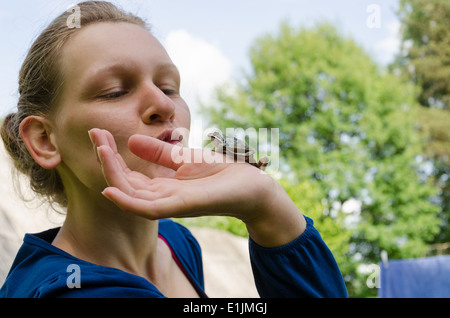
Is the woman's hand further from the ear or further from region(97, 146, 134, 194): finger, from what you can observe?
the ear

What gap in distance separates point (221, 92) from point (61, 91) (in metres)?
10.6

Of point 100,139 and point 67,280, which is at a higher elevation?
point 100,139

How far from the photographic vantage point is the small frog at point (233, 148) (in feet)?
2.73

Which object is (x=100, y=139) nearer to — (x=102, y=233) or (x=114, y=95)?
(x=114, y=95)

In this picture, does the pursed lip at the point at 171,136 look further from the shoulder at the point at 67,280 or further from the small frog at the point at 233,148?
the shoulder at the point at 67,280

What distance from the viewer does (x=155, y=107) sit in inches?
35.2

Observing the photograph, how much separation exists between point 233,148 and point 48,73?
519 millimetres

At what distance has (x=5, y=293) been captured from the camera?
1016 mm

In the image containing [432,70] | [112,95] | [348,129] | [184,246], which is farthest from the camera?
[432,70]

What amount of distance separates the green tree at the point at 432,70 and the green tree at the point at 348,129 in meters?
0.99

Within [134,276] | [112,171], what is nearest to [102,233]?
[134,276]

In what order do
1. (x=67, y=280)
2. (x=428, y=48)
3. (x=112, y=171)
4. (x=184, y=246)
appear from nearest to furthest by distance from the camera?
1. (x=112, y=171)
2. (x=67, y=280)
3. (x=184, y=246)
4. (x=428, y=48)

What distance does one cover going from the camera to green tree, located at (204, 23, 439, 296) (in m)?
9.98
